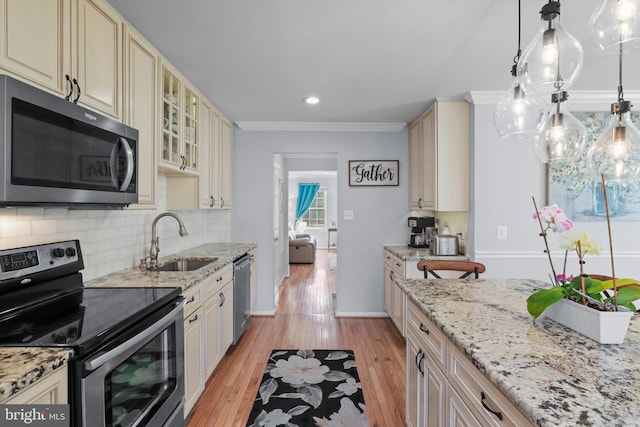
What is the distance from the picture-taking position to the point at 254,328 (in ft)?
12.3

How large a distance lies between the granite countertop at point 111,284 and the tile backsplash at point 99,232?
10 cm

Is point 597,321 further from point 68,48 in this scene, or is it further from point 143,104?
point 143,104

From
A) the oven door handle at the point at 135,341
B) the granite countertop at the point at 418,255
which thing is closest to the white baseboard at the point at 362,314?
the granite countertop at the point at 418,255

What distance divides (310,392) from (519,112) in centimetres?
225

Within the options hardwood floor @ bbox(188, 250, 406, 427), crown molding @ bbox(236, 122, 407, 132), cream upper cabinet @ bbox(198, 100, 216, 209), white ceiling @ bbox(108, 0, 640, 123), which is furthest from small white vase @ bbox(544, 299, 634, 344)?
crown molding @ bbox(236, 122, 407, 132)

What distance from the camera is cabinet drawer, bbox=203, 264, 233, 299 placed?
7.73 feet

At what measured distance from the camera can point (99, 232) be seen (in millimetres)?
2062

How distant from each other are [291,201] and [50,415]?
921 cm

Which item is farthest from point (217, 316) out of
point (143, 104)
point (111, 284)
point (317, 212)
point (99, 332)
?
point (317, 212)

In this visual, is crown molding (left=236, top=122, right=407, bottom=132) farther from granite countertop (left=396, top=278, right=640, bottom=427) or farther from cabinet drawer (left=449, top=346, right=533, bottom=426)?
cabinet drawer (left=449, top=346, right=533, bottom=426)

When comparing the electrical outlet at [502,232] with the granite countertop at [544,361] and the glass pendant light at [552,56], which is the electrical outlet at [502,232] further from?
the glass pendant light at [552,56]

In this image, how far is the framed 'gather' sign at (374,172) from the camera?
13.4ft

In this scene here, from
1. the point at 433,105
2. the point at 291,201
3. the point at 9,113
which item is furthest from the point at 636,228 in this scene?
the point at 291,201

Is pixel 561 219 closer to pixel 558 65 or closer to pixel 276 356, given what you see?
pixel 558 65
